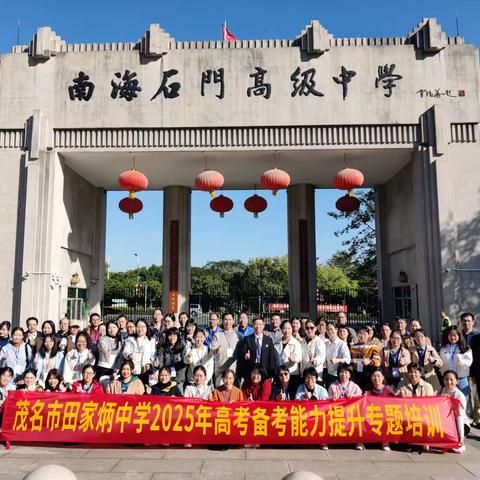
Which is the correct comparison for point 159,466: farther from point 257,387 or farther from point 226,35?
point 226,35

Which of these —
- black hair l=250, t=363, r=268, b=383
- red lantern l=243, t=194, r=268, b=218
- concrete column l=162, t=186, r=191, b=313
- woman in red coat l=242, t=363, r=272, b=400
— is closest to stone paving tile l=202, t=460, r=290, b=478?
woman in red coat l=242, t=363, r=272, b=400

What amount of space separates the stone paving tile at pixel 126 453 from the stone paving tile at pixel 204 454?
0.37 ft

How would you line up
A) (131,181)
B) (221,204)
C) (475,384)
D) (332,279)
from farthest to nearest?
(332,279) → (221,204) → (131,181) → (475,384)

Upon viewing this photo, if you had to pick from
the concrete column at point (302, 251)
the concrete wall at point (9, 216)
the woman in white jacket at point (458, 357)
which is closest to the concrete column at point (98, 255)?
the concrete wall at point (9, 216)

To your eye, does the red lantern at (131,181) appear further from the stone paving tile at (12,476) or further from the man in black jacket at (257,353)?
the stone paving tile at (12,476)

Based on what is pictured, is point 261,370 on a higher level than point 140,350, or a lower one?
lower

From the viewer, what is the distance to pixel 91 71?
11367mm

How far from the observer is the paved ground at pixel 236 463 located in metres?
4.59

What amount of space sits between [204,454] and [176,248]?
32.4ft

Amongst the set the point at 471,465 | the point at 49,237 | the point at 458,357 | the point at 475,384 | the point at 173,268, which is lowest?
the point at 471,465

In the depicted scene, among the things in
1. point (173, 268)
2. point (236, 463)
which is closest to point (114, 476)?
point (236, 463)

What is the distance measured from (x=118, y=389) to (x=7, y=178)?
718 centimetres

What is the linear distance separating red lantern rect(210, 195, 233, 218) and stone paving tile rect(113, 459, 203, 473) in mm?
8083

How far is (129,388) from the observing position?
6176 mm
